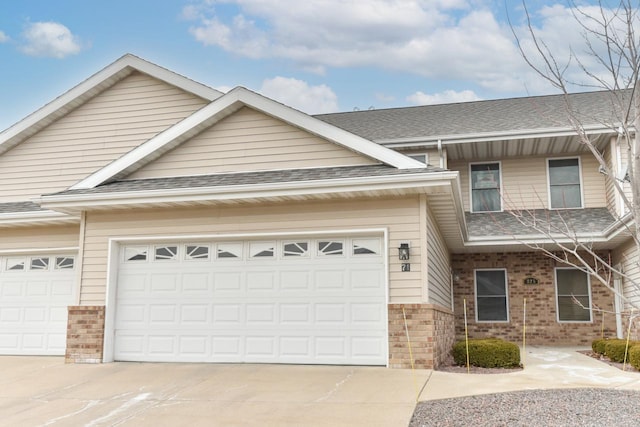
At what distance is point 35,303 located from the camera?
12719 millimetres

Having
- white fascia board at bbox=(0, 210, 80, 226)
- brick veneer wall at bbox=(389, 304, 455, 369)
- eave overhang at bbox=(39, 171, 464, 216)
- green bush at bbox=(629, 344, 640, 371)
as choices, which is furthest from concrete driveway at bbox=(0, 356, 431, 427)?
green bush at bbox=(629, 344, 640, 371)

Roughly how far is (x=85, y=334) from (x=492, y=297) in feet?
37.3

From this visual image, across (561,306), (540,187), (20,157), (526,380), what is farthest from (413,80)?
(526,380)

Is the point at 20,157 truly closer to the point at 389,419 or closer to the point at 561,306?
the point at 389,419

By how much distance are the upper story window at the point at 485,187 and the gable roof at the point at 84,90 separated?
890 centimetres

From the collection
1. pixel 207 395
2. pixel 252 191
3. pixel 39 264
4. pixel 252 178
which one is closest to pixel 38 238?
pixel 39 264

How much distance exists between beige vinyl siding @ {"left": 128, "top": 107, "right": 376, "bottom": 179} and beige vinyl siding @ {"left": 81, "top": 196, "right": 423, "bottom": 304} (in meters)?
0.98

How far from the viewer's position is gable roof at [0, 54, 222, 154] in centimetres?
1437

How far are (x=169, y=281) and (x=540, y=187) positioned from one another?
37.3 feet

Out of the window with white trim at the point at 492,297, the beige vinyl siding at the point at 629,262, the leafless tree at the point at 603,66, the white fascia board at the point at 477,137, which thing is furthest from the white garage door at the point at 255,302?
the window with white trim at the point at 492,297

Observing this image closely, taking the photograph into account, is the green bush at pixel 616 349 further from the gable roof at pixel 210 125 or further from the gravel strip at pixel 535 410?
the gable roof at pixel 210 125

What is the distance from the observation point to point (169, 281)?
10922mm

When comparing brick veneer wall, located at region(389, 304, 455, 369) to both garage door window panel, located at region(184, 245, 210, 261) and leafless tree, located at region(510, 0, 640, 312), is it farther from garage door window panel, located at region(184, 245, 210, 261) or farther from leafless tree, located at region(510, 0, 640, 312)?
leafless tree, located at region(510, 0, 640, 312)

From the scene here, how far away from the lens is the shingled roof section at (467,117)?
1678 cm
